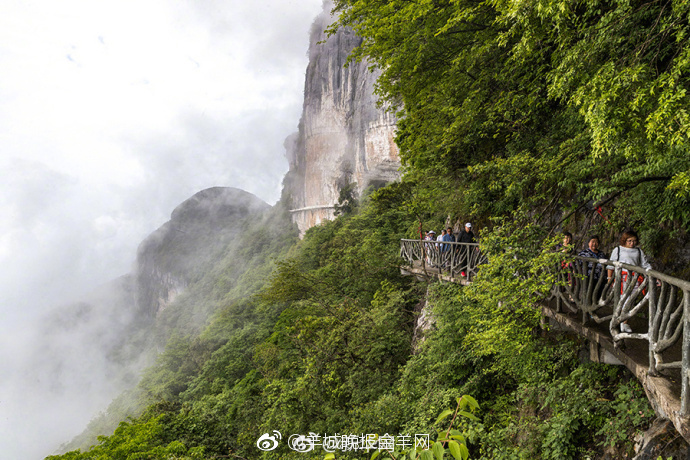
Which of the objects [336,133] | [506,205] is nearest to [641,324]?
[506,205]

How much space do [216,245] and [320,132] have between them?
39.9m

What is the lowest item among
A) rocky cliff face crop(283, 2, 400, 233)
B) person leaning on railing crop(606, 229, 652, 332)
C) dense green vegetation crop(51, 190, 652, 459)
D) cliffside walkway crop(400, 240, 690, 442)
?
dense green vegetation crop(51, 190, 652, 459)

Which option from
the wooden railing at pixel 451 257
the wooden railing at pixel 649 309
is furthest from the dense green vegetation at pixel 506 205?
the wooden railing at pixel 649 309

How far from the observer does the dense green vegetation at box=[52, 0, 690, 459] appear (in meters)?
2.80

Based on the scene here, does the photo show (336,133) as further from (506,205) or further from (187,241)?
(187,241)

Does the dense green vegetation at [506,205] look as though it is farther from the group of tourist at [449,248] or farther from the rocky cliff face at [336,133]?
the rocky cliff face at [336,133]

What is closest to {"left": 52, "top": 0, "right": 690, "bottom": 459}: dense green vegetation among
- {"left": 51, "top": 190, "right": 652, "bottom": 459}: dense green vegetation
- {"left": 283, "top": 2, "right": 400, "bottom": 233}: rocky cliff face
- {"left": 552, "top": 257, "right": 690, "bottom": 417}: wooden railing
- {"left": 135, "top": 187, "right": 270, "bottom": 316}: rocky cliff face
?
{"left": 51, "top": 190, "right": 652, "bottom": 459}: dense green vegetation

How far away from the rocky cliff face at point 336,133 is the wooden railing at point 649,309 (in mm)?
23174

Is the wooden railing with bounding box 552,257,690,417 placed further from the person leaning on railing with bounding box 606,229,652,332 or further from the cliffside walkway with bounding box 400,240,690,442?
the person leaning on railing with bounding box 606,229,652,332

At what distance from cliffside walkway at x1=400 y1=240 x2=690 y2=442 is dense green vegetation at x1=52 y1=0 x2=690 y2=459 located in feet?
1.57

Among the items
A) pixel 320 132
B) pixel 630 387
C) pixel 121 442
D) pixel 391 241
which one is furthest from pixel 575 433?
pixel 320 132

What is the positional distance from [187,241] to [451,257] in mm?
74501

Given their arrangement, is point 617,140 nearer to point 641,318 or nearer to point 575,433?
point 641,318

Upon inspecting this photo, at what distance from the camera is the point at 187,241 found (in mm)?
72312
